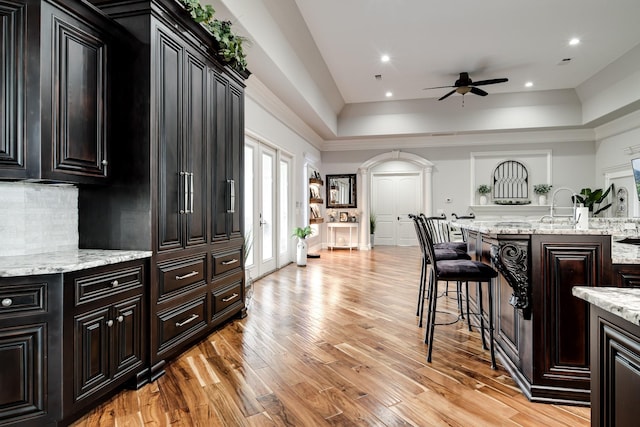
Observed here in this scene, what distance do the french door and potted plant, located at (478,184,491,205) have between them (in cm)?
532

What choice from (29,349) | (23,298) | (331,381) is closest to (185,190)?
(23,298)

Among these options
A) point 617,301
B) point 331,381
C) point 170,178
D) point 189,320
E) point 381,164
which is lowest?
point 331,381

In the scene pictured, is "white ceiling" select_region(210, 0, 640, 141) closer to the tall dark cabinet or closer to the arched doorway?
the tall dark cabinet

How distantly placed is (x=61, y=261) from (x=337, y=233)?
8330 mm

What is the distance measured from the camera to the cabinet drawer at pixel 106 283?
5.99ft

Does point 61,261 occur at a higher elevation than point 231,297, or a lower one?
higher

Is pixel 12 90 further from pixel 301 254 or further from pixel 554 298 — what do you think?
pixel 301 254

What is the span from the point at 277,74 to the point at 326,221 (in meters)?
5.67

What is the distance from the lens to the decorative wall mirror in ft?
32.8

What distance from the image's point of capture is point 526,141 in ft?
30.0

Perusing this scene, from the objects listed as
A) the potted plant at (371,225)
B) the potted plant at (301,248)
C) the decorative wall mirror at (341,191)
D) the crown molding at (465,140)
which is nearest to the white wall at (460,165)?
the crown molding at (465,140)

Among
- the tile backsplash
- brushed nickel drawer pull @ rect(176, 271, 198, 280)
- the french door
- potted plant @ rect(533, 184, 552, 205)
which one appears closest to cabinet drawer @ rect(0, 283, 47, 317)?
the tile backsplash

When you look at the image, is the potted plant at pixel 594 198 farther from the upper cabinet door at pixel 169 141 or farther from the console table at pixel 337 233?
the upper cabinet door at pixel 169 141

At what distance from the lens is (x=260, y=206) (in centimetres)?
558
